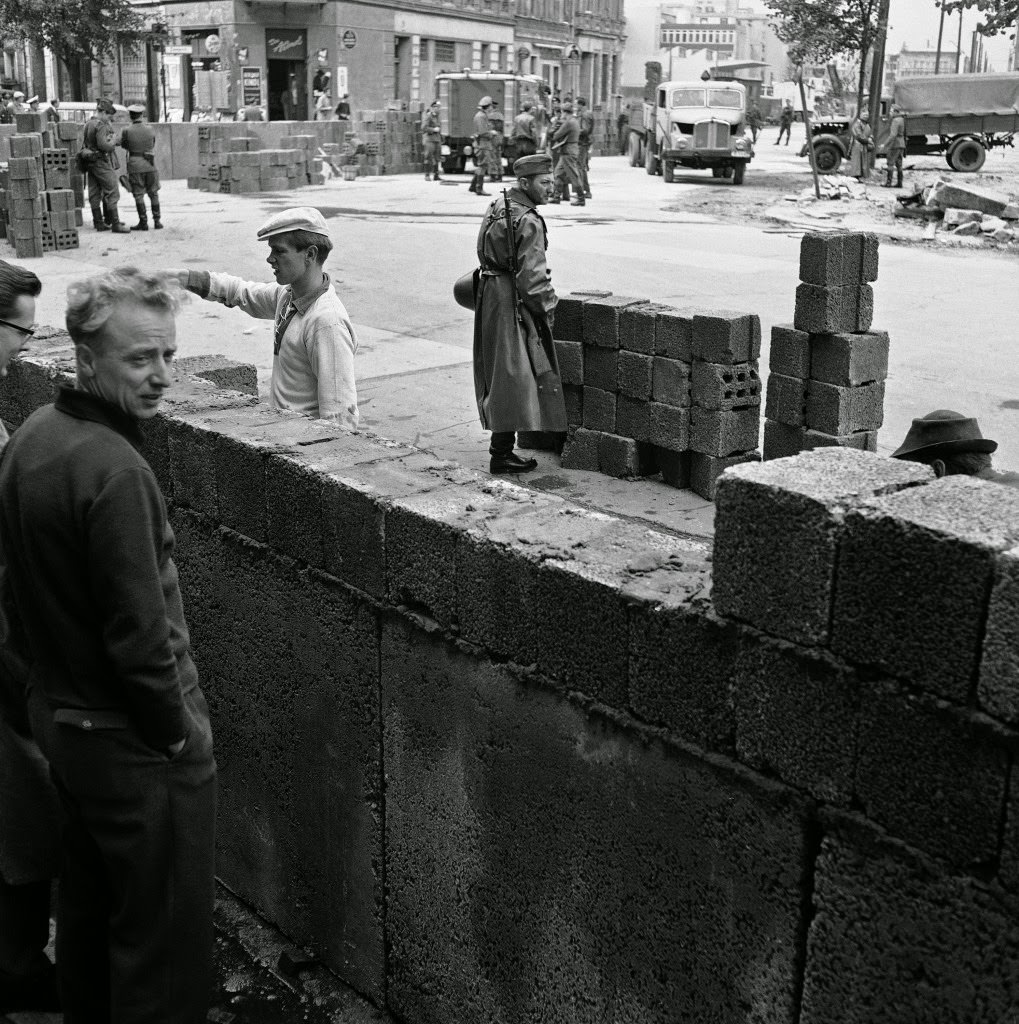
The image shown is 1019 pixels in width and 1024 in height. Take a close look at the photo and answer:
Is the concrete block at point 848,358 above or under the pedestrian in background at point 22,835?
above

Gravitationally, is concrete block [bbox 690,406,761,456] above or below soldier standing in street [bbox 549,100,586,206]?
below

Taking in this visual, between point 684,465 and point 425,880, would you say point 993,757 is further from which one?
point 684,465

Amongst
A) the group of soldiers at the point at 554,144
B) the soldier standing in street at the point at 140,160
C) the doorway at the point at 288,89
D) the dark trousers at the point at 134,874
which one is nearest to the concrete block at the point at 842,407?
the dark trousers at the point at 134,874

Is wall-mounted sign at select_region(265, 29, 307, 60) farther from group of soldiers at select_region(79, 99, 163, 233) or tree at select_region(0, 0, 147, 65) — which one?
group of soldiers at select_region(79, 99, 163, 233)

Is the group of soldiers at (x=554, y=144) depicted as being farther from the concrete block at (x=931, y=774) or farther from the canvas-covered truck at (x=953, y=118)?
the concrete block at (x=931, y=774)

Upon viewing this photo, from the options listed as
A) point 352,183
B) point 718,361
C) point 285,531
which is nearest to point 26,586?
point 285,531

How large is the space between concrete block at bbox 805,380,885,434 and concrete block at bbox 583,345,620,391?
1.50 m

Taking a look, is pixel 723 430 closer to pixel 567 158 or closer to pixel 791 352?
pixel 791 352

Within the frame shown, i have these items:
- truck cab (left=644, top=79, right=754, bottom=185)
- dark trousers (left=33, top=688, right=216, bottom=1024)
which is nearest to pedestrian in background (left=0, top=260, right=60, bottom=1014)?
dark trousers (left=33, top=688, right=216, bottom=1024)

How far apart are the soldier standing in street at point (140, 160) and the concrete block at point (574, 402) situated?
14.3 meters

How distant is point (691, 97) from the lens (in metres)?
37.4

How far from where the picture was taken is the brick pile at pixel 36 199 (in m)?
20.4

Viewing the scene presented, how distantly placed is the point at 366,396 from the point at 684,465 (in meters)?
3.28

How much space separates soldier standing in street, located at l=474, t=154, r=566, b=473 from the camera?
371 inches
